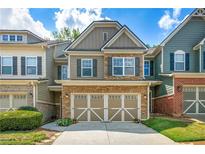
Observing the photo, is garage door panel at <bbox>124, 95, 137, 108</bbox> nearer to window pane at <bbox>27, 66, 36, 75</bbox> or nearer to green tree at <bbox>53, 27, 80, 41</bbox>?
window pane at <bbox>27, 66, 36, 75</bbox>

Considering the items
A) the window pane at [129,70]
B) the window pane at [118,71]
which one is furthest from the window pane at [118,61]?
the window pane at [129,70]

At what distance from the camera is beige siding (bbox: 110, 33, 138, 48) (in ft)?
56.1

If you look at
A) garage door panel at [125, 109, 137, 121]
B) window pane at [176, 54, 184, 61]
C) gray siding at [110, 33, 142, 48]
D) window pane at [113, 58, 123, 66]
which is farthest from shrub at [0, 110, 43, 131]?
window pane at [176, 54, 184, 61]

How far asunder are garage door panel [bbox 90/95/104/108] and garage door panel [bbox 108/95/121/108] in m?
0.46

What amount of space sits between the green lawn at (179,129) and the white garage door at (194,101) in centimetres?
261

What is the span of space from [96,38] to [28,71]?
4965 mm

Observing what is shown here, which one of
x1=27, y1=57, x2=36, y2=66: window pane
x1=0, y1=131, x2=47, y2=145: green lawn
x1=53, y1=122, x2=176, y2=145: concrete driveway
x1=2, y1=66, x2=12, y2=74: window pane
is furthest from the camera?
x1=27, y1=57, x2=36, y2=66: window pane

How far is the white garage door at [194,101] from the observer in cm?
1609

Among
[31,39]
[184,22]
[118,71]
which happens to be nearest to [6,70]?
[31,39]

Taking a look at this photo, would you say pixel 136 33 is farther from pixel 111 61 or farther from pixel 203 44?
pixel 203 44

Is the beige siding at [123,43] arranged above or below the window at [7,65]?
above

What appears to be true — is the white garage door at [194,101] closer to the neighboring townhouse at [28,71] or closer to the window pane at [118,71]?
the window pane at [118,71]
